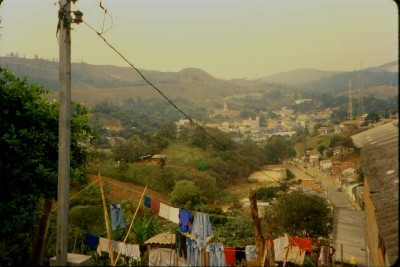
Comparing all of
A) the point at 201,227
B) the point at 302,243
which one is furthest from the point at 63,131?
the point at 302,243

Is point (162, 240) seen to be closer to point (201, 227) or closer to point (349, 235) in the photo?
point (201, 227)

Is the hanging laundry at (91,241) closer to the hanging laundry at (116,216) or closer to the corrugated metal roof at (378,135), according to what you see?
the hanging laundry at (116,216)

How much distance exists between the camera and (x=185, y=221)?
10.7 m

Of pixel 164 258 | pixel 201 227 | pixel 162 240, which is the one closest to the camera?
pixel 201 227

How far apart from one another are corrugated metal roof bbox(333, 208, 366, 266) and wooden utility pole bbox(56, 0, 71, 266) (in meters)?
9.54

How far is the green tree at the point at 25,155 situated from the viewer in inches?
317

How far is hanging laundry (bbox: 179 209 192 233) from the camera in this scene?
1065 centimetres

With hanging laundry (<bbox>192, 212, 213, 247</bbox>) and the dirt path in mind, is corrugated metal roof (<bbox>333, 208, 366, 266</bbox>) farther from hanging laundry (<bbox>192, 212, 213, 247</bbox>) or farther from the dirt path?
the dirt path

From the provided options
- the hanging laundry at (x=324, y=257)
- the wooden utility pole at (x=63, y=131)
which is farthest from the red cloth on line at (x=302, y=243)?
the wooden utility pole at (x=63, y=131)

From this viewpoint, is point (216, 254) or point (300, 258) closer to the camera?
point (216, 254)

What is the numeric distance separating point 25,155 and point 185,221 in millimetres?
4356

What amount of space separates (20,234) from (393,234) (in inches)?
347

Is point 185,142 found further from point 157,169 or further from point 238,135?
point 238,135

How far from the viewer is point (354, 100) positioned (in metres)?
149
